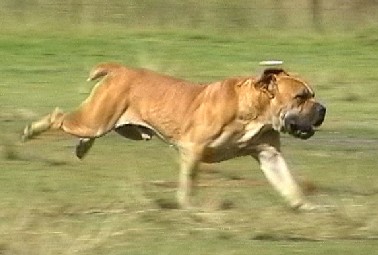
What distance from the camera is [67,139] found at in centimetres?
1379

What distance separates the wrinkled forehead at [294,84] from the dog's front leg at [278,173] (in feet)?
1.72

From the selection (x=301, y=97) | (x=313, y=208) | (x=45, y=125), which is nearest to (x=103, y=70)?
(x=45, y=125)

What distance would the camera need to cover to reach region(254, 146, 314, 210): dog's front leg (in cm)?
1054

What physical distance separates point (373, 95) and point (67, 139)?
5.06 m

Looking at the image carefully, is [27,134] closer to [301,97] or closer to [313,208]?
[301,97]

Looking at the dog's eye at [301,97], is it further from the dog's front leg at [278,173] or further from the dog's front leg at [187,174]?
the dog's front leg at [187,174]

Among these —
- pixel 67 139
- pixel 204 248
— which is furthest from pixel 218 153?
pixel 67 139

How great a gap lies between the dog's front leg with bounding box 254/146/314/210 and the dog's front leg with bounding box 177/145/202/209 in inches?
20.6

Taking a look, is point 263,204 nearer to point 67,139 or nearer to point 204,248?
point 204,248

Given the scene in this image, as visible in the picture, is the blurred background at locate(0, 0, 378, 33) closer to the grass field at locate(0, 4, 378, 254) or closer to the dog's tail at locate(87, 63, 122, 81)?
the grass field at locate(0, 4, 378, 254)

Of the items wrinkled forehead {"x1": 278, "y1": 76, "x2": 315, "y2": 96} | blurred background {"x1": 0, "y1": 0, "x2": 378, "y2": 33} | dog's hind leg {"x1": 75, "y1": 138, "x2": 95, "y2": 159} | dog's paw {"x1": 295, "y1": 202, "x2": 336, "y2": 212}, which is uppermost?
wrinkled forehead {"x1": 278, "y1": 76, "x2": 315, "y2": 96}

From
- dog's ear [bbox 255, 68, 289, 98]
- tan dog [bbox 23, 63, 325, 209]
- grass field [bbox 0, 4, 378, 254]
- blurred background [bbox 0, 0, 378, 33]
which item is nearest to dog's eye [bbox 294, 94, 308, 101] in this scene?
tan dog [bbox 23, 63, 325, 209]

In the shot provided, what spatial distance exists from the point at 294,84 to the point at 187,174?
1030 millimetres

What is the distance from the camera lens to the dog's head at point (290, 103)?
10.6 metres
